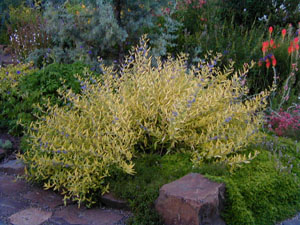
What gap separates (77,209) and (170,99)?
1.24 meters

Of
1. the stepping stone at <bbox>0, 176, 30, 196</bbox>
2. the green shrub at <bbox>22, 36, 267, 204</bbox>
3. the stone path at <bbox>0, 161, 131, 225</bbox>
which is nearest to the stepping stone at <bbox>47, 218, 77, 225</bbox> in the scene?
the stone path at <bbox>0, 161, 131, 225</bbox>

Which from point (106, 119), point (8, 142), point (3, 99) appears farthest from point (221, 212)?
point (3, 99)

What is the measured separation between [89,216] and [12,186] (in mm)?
943

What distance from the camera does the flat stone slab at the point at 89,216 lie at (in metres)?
2.67

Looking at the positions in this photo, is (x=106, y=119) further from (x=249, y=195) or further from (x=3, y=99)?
(x=3, y=99)

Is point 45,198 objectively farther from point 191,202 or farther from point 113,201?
point 191,202

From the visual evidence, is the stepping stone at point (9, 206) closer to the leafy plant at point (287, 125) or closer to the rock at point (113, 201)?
the rock at point (113, 201)

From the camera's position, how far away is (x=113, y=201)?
2.83m

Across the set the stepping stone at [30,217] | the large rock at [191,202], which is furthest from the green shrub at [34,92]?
the large rock at [191,202]

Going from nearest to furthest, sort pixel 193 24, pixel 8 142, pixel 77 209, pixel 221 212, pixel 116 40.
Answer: pixel 221 212
pixel 77 209
pixel 8 142
pixel 116 40
pixel 193 24

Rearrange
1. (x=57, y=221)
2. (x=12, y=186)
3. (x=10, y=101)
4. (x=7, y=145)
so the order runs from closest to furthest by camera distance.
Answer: (x=57, y=221), (x=12, y=186), (x=7, y=145), (x=10, y=101)

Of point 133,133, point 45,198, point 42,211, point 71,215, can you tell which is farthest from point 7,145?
point 133,133

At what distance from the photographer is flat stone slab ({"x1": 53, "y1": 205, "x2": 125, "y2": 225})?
8.77 feet

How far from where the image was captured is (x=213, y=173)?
288 cm
